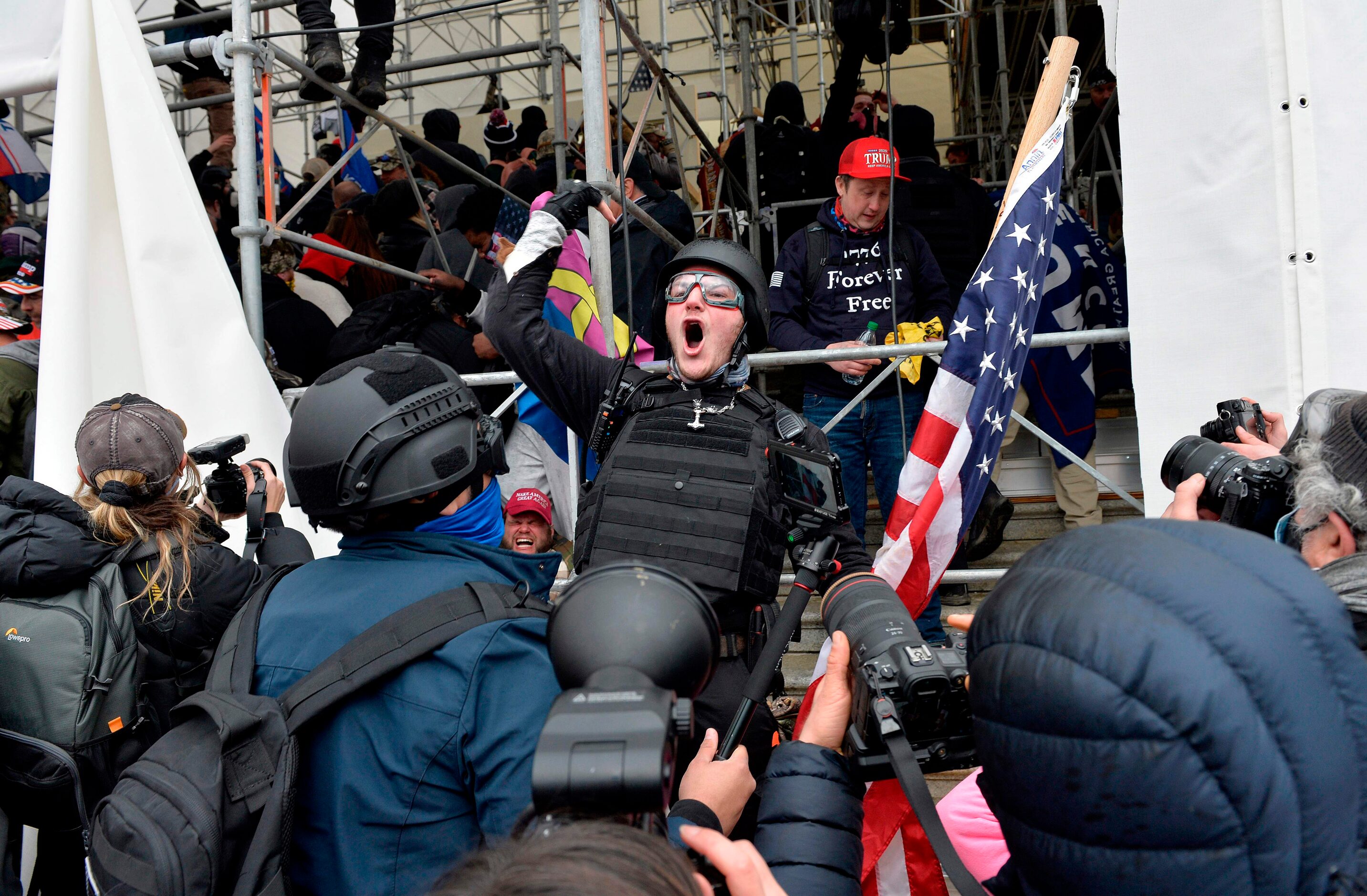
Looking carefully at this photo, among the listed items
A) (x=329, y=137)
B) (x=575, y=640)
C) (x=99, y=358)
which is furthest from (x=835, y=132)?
(x=329, y=137)

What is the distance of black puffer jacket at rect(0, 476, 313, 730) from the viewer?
2.05 meters

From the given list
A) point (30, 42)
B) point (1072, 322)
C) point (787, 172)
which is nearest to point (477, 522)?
point (30, 42)

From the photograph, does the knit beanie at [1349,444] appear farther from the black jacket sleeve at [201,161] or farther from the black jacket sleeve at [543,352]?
the black jacket sleeve at [201,161]

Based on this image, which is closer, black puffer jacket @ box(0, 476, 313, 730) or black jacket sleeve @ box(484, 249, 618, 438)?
black puffer jacket @ box(0, 476, 313, 730)

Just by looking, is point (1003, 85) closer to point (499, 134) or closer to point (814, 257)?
point (814, 257)

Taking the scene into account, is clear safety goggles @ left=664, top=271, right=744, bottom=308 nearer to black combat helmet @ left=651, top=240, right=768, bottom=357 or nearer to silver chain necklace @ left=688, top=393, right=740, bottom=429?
black combat helmet @ left=651, top=240, right=768, bottom=357

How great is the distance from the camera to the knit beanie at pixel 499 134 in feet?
30.1

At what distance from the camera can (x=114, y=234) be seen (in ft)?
10.6

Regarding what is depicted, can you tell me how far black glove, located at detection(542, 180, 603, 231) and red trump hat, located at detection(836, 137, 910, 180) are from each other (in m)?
1.41

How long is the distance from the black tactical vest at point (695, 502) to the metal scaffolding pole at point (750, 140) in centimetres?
351

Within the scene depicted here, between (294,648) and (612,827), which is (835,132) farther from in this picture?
(612,827)

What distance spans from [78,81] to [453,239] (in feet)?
7.67

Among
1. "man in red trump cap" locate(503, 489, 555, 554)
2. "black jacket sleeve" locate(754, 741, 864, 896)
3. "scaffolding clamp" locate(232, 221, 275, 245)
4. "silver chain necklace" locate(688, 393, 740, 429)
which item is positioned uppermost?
"scaffolding clamp" locate(232, 221, 275, 245)

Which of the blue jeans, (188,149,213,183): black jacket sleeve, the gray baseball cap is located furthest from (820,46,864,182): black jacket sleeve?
(188,149,213,183): black jacket sleeve
